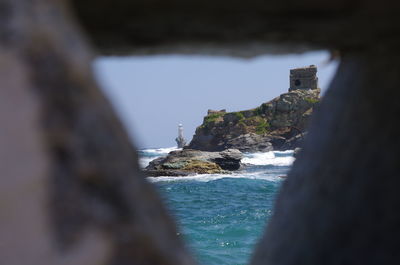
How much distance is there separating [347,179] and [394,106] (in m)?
0.34

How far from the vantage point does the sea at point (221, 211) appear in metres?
12.3

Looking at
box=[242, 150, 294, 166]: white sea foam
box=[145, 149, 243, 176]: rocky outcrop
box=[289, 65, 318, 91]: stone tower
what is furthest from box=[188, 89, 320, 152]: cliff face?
box=[145, 149, 243, 176]: rocky outcrop

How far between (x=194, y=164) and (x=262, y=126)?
88.8ft

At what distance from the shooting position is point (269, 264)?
1901 millimetres

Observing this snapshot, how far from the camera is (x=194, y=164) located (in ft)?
114

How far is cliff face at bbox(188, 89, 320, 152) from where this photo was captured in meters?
54.0

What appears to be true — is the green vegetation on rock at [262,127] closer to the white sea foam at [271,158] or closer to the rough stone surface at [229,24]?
the white sea foam at [271,158]

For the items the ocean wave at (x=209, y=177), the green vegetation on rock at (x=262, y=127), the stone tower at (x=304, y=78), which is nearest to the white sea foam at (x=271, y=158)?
the green vegetation on rock at (x=262, y=127)

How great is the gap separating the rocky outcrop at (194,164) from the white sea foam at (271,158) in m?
7.43

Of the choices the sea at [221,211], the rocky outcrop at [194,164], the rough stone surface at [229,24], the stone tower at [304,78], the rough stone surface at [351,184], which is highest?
the stone tower at [304,78]

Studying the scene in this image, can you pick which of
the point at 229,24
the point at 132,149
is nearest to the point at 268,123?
the point at 229,24

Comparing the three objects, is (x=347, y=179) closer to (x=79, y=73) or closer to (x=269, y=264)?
(x=269, y=264)

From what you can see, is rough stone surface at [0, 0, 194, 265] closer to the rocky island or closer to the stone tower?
the rocky island

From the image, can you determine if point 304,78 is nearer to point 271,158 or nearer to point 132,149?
point 271,158
